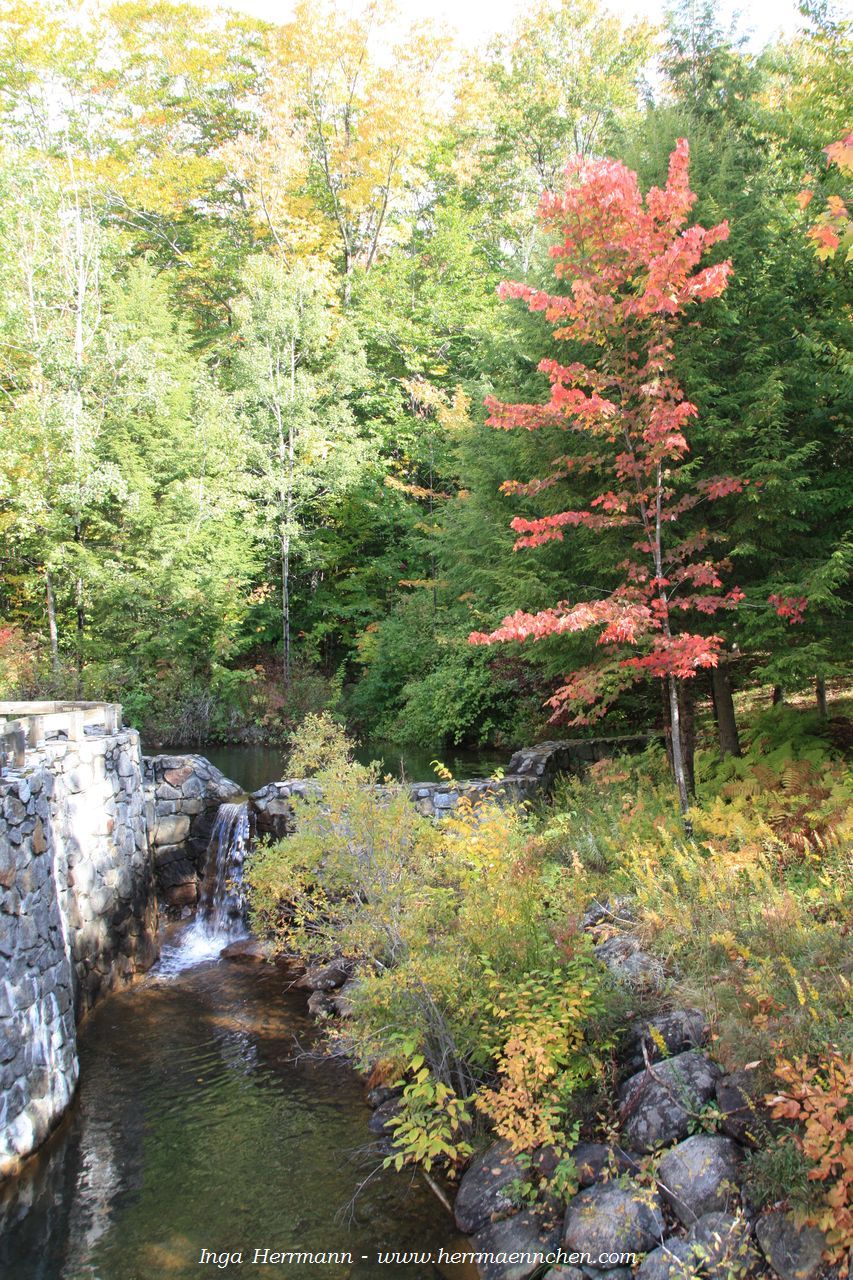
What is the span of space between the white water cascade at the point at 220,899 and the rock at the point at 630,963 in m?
4.48

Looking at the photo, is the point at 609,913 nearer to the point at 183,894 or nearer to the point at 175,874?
the point at 183,894

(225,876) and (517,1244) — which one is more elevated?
(225,876)

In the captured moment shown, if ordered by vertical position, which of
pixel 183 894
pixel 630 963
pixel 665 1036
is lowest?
pixel 183 894

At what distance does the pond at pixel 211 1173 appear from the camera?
14.1 ft

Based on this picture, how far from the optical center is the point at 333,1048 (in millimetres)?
6312

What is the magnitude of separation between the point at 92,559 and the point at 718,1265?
15948mm

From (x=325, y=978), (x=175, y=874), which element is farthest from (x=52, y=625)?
(x=325, y=978)

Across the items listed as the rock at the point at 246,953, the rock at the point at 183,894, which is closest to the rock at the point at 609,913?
the rock at the point at 246,953

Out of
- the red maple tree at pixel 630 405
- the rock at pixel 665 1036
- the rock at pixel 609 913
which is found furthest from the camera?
the red maple tree at pixel 630 405

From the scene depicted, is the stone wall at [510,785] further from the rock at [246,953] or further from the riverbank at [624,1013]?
the riverbank at [624,1013]

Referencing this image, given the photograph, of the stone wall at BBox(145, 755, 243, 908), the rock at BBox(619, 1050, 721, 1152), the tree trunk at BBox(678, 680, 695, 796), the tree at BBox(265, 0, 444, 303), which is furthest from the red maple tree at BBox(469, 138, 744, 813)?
the tree at BBox(265, 0, 444, 303)

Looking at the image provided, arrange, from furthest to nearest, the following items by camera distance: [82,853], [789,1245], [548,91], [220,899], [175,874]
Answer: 1. [548,91]
2. [175,874]
3. [220,899]
4. [82,853]
5. [789,1245]

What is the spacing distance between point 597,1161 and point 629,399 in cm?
542

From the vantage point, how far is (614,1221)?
3799 millimetres
